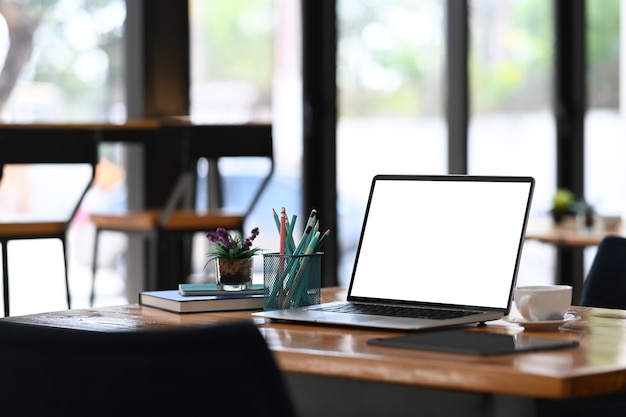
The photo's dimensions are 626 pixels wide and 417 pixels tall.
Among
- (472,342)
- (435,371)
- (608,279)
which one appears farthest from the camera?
(608,279)

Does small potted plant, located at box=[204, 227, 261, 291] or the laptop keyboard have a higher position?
small potted plant, located at box=[204, 227, 261, 291]

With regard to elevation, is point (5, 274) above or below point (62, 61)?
below

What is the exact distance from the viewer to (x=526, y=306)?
69.3 inches

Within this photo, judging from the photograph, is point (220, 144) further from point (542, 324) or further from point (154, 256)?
point (542, 324)

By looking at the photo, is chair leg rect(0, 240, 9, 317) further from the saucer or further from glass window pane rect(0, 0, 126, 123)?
the saucer

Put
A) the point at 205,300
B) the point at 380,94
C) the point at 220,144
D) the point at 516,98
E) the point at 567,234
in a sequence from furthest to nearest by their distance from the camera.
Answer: the point at 516,98
the point at 380,94
the point at 220,144
the point at 567,234
the point at 205,300

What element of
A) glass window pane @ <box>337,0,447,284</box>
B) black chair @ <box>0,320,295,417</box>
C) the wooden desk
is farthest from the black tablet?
glass window pane @ <box>337,0,447,284</box>

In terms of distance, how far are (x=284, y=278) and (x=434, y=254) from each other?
26 cm

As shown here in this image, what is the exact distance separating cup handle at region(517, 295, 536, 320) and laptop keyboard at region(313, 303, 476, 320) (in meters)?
0.08

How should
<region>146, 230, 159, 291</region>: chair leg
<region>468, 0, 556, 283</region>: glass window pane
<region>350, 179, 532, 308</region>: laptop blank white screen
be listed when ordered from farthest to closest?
1. <region>468, 0, 556, 283</region>: glass window pane
2. <region>146, 230, 159, 291</region>: chair leg
3. <region>350, 179, 532, 308</region>: laptop blank white screen

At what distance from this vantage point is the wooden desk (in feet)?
4.39

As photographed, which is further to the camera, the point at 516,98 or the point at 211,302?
the point at 516,98

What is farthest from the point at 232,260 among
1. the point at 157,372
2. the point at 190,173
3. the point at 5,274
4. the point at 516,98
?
the point at 516,98

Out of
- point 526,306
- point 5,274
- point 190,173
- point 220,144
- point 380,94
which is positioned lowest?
point 5,274
